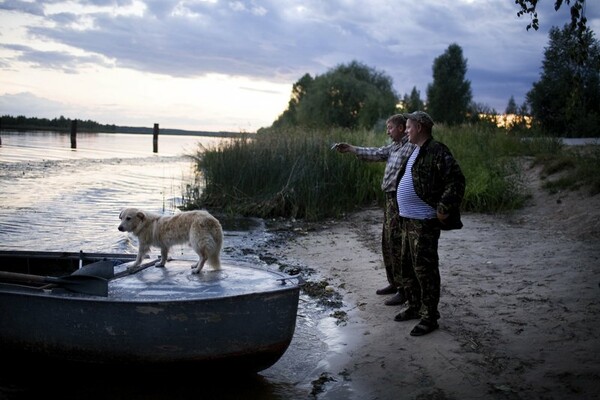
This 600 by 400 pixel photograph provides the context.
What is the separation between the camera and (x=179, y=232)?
21.4ft

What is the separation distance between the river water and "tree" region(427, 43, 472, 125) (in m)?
34.1

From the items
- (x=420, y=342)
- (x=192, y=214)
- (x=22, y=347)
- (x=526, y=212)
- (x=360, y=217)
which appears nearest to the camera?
(x=22, y=347)

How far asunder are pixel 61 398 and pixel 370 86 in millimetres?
59696

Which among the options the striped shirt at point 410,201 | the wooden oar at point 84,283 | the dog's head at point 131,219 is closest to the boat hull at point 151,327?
the wooden oar at point 84,283

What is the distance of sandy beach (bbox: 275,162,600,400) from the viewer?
16.6 ft

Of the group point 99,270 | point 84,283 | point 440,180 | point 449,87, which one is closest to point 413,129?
point 440,180

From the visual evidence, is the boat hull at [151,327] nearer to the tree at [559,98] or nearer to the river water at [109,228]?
the river water at [109,228]

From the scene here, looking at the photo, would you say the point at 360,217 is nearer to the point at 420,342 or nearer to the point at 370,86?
the point at 420,342

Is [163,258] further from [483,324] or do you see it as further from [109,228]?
[109,228]

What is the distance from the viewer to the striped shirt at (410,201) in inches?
231

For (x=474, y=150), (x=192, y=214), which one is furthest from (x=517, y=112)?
(x=192, y=214)

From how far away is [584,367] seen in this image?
505 centimetres

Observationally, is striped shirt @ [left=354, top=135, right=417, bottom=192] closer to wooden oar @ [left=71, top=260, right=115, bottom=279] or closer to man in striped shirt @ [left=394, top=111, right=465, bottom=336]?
man in striped shirt @ [left=394, top=111, right=465, bottom=336]

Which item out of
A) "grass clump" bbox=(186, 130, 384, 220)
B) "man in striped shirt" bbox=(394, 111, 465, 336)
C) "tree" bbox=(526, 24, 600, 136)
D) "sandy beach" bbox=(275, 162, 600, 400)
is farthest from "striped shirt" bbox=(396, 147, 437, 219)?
"tree" bbox=(526, 24, 600, 136)
